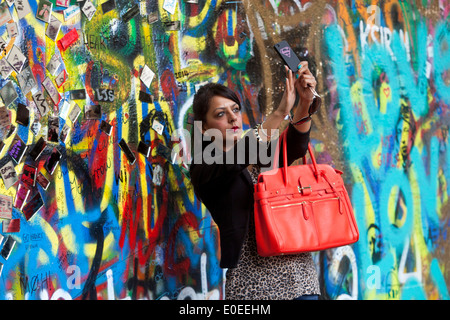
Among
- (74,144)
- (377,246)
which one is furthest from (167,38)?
(377,246)

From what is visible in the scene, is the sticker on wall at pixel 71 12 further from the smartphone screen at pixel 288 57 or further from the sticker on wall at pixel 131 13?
the smartphone screen at pixel 288 57

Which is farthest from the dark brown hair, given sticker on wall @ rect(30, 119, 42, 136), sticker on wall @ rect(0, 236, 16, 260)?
sticker on wall @ rect(0, 236, 16, 260)

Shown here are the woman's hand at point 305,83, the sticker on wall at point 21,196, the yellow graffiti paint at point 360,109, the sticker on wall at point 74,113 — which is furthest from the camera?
the yellow graffiti paint at point 360,109

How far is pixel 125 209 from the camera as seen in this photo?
3.09 m

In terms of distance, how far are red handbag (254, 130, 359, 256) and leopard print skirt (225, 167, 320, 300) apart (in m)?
0.10

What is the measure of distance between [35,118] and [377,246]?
252cm

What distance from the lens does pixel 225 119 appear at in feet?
8.85

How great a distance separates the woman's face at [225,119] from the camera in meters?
2.67

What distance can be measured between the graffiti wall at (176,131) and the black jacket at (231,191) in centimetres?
68

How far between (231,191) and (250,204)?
101mm

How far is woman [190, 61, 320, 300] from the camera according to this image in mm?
2473

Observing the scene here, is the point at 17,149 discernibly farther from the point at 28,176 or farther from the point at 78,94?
the point at 78,94

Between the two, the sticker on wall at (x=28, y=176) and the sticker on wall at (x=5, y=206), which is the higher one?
the sticker on wall at (x=28, y=176)

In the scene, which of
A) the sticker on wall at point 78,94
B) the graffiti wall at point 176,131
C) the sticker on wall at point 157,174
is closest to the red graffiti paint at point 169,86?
the graffiti wall at point 176,131
